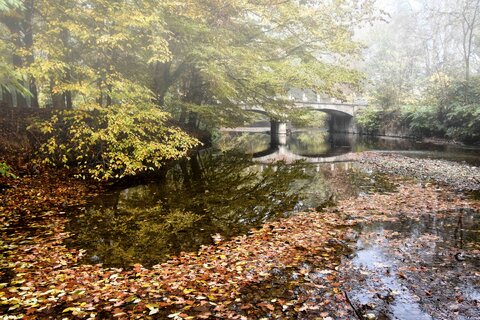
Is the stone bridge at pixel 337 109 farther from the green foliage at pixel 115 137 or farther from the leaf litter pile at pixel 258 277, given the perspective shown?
the leaf litter pile at pixel 258 277

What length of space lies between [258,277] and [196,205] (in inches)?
197

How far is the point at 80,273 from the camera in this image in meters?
5.30

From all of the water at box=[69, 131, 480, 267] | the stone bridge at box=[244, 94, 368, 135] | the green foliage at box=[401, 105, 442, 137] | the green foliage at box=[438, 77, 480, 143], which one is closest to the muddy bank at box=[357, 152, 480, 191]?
the water at box=[69, 131, 480, 267]

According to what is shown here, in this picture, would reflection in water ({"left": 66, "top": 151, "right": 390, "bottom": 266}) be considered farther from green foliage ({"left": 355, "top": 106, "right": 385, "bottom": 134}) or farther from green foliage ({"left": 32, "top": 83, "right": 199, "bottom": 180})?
green foliage ({"left": 355, "top": 106, "right": 385, "bottom": 134})

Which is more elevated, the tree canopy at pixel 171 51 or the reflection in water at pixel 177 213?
the tree canopy at pixel 171 51

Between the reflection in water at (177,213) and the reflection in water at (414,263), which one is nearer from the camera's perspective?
the reflection in water at (414,263)

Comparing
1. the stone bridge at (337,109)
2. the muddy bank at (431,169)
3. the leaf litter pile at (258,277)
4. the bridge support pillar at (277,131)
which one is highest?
the stone bridge at (337,109)

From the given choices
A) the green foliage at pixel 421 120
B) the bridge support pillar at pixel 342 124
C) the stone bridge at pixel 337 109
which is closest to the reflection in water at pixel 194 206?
the green foliage at pixel 421 120

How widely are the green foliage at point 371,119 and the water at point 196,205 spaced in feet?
68.3

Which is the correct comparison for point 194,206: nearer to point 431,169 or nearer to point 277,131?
point 431,169

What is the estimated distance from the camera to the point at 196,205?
9.95 metres

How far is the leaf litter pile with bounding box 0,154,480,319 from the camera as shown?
4.33m

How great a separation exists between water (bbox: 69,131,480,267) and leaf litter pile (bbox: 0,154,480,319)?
1.67 feet

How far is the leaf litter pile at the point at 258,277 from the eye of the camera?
433 cm
